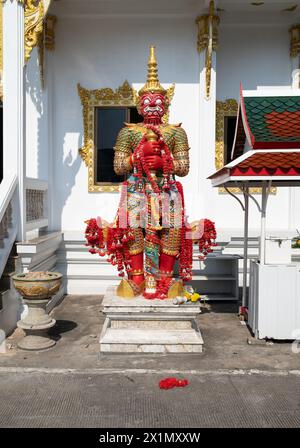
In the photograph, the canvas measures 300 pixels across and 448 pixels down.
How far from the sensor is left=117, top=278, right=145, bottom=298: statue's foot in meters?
5.11

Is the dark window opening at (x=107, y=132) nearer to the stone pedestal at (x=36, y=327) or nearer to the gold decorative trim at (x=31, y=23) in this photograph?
the gold decorative trim at (x=31, y=23)

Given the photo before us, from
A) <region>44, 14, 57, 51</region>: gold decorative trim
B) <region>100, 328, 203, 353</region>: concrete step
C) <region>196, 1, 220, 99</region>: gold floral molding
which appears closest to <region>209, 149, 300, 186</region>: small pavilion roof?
<region>100, 328, 203, 353</region>: concrete step

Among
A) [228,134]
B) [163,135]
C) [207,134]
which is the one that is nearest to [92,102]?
[207,134]

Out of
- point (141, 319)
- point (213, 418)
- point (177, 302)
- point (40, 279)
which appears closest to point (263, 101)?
point (177, 302)

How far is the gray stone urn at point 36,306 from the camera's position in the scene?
186 inches

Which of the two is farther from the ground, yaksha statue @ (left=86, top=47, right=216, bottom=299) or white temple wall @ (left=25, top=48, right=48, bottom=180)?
white temple wall @ (left=25, top=48, right=48, bottom=180)

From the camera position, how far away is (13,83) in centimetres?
551

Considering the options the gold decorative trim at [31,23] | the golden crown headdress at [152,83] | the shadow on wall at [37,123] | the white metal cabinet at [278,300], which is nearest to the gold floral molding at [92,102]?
the shadow on wall at [37,123]

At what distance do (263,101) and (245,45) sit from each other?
9.35 ft

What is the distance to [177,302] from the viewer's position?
15.6 ft

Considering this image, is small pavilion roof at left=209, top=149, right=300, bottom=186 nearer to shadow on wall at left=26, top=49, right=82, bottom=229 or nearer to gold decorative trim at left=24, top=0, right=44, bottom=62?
gold decorative trim at left=24, top=0, right=44, bottom=62

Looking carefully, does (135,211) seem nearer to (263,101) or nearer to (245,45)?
(263,101)

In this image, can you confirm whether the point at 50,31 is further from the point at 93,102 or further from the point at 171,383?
the point at 171,383

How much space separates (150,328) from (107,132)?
4.16 meters
